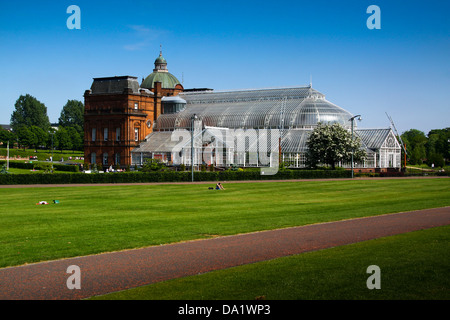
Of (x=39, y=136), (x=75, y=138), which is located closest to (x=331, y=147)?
(x=39, y=136)

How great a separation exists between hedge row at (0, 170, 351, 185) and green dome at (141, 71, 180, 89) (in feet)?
195

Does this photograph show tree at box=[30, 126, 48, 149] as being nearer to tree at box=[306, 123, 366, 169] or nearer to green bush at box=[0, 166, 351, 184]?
tree at box=[306, 123, 366, 169]

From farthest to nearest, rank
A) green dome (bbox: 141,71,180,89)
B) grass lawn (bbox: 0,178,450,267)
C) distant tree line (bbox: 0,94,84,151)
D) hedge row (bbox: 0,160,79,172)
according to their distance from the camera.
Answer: distant tree line (bbox: 0,94,84,151)
green dome (bbox: 141,71,180,89)
hedge row (bbox: 0,160,79,172)
grass lawn (bbox: 0,178,450,267)

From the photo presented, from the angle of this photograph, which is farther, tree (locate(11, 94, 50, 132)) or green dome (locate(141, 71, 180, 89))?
tree (locate(11, 94, 50, 132))

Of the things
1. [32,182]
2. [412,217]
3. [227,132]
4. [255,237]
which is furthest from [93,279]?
[227,132]

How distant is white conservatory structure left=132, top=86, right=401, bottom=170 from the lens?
286 feet

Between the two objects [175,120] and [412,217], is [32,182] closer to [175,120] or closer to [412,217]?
[412,217]

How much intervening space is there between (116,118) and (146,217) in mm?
82102

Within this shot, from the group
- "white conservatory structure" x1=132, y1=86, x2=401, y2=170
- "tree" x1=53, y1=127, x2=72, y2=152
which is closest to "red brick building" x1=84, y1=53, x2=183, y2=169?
"white conservatory structure" x1=132, y1=86, x2=401, y2=170

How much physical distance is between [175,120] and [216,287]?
9737cm

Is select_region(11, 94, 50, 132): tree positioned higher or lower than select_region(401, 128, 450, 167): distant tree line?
higher

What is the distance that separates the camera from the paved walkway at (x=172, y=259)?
13156 mm

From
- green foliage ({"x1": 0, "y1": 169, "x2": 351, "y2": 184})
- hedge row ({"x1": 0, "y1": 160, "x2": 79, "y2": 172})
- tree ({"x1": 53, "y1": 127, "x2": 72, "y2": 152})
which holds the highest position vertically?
tree ({"x1": 53, "y1": 127, "x2": 72, "y2": 152})

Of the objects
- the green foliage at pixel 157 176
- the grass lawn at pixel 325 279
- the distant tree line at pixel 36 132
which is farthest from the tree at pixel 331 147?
the distant tree line at pixel 36 132
